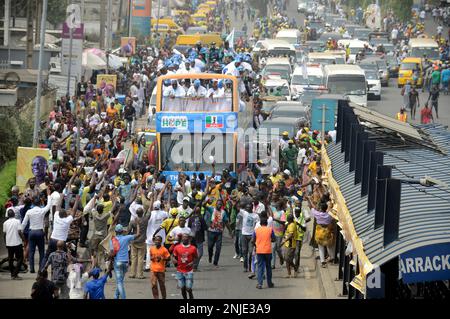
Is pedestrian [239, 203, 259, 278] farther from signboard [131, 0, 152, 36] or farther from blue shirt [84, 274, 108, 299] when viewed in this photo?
signboard [131, 0, 152, 36]

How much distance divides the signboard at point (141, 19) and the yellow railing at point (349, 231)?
159 feet

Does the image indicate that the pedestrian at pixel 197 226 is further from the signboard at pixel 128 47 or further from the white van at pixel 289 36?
the white van at pixel 289 36

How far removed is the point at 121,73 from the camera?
52.9 meters

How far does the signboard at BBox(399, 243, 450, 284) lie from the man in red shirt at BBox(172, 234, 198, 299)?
7.07m

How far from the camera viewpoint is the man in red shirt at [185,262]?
→ 20.5 m

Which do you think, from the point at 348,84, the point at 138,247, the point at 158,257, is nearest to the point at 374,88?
the point at 348,84

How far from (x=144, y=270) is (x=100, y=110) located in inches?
714

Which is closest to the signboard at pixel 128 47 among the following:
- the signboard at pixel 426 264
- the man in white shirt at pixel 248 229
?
the man in white shirt at pixel 248 229

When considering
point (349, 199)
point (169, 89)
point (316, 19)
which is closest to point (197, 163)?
point (169, 89)

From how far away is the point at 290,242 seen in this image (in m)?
23.7

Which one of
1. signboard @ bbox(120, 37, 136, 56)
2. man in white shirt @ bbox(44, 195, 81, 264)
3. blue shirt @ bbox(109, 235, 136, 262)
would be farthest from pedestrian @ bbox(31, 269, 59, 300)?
signboard @ bbox(120, 37, 136, 56)

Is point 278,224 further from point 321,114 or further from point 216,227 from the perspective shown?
point 321,114
